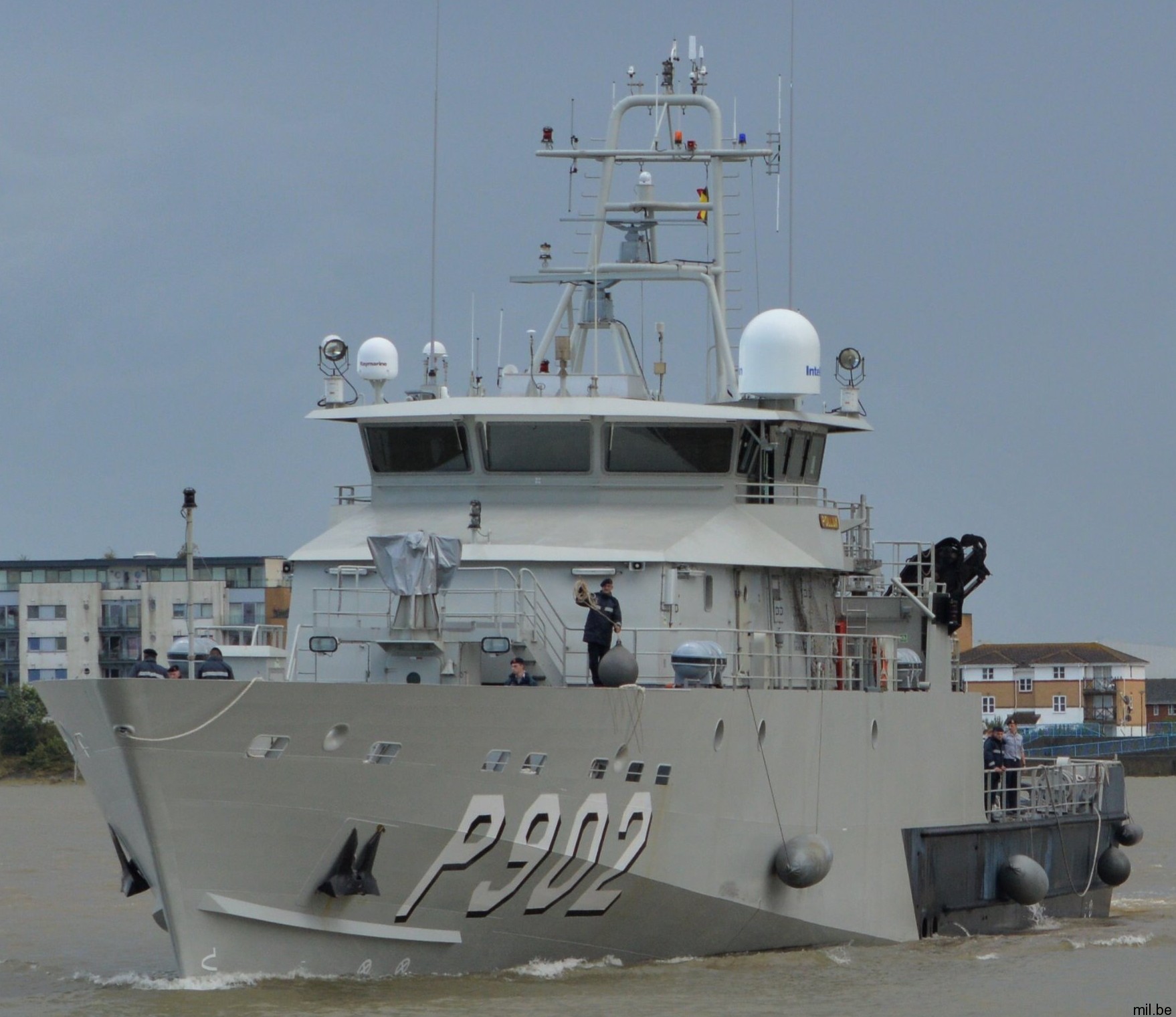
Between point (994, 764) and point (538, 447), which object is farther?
point (994, 764)

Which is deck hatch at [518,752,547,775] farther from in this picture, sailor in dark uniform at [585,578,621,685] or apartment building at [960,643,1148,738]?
apartment building at [960,643,1148,738]

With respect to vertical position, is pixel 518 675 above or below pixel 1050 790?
above

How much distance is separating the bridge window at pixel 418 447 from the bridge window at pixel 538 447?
0.30 m

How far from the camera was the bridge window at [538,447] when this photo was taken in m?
20.5

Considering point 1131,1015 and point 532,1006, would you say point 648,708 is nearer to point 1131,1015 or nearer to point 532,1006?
point 532,1006

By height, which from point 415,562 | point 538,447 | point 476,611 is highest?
point 538,447

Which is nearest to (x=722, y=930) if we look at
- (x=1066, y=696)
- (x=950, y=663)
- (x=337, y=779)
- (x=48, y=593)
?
(x=337, y=779)

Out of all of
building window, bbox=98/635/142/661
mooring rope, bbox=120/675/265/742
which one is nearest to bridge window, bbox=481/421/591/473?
mooring rope, bbox=120/675/265/742

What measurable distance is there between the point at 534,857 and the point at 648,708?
155cm

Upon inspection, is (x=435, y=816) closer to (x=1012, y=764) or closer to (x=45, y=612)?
(x=1012, y=764)

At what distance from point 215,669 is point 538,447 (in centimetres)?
428

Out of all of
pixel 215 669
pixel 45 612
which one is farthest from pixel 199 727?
pixel 45 612

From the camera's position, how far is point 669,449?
20.7 metres

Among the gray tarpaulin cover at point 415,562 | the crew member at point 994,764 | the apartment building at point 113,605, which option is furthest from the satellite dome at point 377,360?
the apartment building at point 113,605
